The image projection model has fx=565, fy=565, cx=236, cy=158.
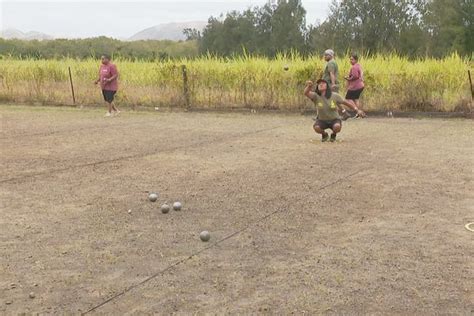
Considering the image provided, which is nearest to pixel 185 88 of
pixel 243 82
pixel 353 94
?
pixel 243 82

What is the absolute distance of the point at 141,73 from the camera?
59.0ft

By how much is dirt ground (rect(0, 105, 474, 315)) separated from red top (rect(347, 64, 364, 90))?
3.32 meters

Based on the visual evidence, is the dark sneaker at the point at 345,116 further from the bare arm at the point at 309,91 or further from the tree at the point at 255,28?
the tree at the point at 255,28

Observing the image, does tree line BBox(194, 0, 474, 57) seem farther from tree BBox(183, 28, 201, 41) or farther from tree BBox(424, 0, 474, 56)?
tree BBox(183, 28, 201, 41)

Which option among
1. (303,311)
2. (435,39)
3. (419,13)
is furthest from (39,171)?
(419,13)

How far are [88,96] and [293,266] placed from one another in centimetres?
1502

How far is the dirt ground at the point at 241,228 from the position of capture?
362 cm

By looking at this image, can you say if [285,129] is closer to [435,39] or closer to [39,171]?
[39,171]

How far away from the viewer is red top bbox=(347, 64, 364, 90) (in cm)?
1286

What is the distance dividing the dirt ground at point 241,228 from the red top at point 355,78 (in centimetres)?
332

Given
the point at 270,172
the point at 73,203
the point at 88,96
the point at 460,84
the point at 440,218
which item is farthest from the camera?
the point at 88,96

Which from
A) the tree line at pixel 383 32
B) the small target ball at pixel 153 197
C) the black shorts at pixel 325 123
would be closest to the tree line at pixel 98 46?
the tree line at pixel 383 32

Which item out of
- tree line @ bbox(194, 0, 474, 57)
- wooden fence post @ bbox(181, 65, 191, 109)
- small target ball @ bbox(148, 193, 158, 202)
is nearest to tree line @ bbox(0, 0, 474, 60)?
tree line @ bbox(194, 0, 474, 57)

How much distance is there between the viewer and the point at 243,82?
52.2ft
